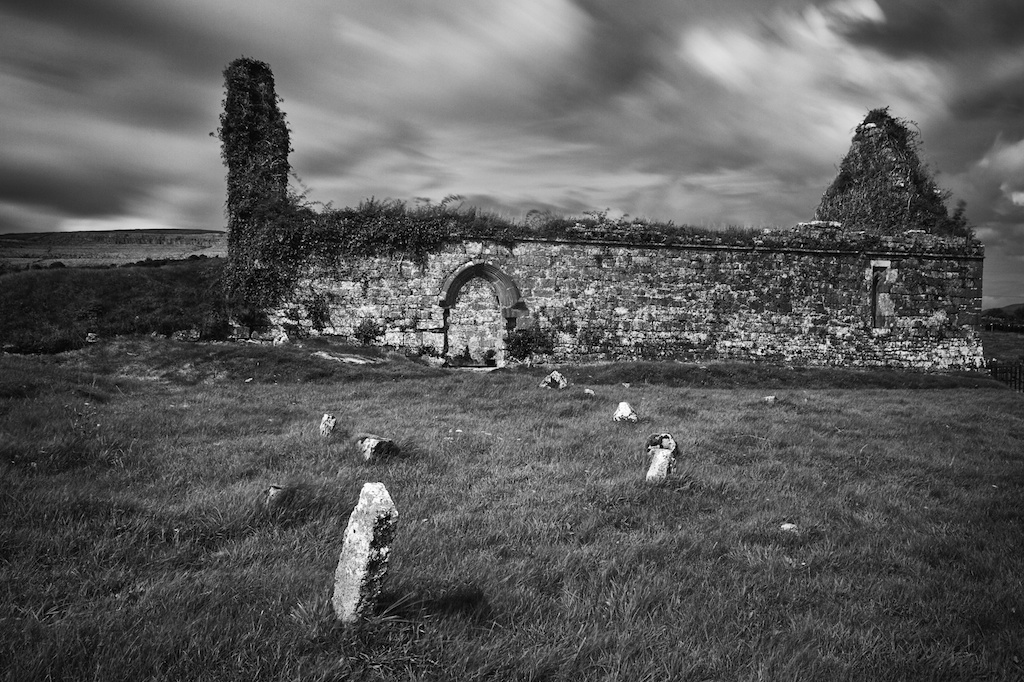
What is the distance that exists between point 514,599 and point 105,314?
689 inches

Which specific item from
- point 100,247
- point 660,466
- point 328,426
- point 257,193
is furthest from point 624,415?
point 100,247

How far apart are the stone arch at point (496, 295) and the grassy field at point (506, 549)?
8269 mm

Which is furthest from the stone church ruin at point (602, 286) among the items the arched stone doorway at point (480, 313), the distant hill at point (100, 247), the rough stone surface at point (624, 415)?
the distant hill at point (100, 247)

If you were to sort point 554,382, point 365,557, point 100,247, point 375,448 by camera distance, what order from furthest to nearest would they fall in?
point 100,247 < point 554,382 < point 375,448 < point 365,557

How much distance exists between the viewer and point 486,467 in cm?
537

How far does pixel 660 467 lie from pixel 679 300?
1226 centimetres

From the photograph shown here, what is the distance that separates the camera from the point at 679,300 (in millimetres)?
16391

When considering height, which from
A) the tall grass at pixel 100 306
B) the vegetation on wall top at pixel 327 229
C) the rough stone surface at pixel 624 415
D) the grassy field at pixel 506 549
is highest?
the vegetation on wall top at pixel 327 229

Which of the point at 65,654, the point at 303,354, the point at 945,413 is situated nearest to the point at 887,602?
the point at 65,654

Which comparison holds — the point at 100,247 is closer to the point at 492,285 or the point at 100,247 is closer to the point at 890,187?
the point at 492,285

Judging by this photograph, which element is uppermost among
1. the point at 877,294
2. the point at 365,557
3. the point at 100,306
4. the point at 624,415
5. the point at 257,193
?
the point at 257,193

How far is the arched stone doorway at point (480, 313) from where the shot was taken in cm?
1583

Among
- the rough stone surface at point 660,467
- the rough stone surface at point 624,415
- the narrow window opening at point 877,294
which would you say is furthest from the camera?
the narrow window opening at point 877,294

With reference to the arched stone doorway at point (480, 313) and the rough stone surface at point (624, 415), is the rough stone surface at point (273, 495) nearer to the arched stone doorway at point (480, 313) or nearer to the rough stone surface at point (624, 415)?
the rough stone surface at point (624, 415)
